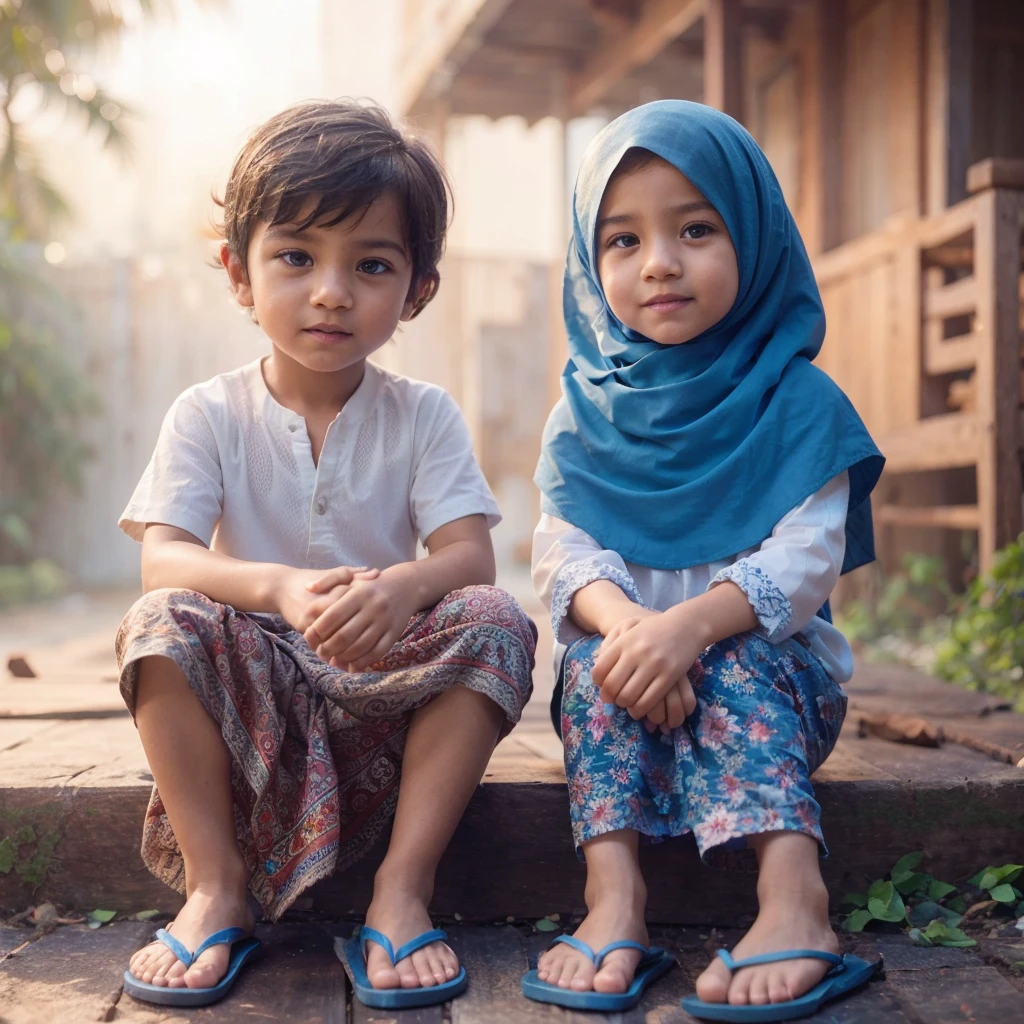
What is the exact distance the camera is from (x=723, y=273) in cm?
187

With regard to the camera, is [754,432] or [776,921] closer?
[776,921]

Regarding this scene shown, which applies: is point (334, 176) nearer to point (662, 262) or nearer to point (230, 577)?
point (662, 262)

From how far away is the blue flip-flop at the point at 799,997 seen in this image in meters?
1.42

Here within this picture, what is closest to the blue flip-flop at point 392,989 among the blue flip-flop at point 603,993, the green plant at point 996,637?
the blue flip-flop at point 603,993

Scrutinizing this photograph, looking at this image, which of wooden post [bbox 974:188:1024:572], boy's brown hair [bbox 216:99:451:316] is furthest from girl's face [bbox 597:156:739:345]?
wooden post [bbox 974:188:1024:572]

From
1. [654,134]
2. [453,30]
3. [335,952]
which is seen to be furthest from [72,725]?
[453,30]

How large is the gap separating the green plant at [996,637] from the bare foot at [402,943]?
6.38 ft

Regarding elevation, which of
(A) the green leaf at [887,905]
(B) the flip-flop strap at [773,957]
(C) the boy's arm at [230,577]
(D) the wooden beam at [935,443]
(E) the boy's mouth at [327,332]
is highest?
(E) the boy's mouth at [327,332]

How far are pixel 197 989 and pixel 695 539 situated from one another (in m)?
1.03

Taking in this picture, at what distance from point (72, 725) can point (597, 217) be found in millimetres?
1662

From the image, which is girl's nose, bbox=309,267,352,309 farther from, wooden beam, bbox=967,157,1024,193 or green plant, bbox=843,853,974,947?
wooden beam, bbox=967,157,1024,193

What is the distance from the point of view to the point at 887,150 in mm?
5508

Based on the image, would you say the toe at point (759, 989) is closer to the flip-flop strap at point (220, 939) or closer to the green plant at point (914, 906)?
the green plant at point (914, 906)

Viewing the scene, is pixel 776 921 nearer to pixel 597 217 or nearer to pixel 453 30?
pixel 597 217
